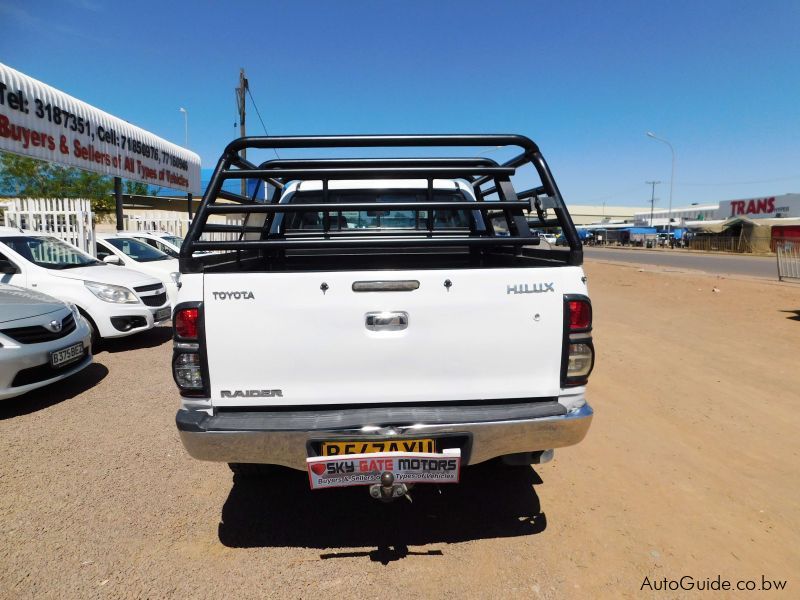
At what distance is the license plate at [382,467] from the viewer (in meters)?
2.09

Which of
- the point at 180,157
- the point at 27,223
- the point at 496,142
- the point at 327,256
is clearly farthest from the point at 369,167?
the point at 180,157

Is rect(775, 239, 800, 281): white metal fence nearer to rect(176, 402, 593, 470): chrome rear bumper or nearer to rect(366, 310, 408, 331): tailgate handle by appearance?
rect(176, 402, 593, 470): chrome rear bumper

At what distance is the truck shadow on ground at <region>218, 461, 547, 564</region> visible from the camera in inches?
101

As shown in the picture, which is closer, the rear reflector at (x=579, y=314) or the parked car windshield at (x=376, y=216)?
the rear reflector at (x=579, y=314)

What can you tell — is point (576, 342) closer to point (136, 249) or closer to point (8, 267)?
point (8, 267)

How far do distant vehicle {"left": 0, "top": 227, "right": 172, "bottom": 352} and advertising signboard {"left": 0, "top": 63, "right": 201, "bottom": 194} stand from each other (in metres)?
2.55

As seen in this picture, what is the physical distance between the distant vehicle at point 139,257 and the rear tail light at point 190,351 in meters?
7.27

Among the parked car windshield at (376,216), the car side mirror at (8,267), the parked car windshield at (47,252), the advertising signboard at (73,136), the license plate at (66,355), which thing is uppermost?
the advertising signboard at (73,136)

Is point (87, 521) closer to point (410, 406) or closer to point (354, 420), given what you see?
point (354, 420)

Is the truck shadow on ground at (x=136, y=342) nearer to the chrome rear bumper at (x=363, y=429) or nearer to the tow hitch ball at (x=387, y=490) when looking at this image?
the chrome rear bumper at (x=363, y=429)

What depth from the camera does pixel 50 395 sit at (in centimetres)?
483

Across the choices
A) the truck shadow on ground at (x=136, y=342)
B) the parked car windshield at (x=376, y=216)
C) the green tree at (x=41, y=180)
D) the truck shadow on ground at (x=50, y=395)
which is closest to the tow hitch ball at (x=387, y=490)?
the parked car windshield at (x=376, y=216)

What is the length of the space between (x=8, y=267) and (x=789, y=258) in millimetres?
17178

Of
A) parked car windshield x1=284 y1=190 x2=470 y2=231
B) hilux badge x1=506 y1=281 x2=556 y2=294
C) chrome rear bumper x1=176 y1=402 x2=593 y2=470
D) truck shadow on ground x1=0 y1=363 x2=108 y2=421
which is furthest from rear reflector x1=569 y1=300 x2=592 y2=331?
truck shadow on ground x1=0 y1=363 x2=108 y2=421
